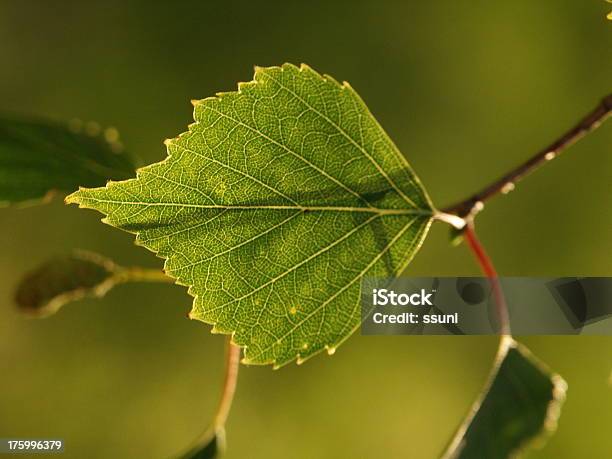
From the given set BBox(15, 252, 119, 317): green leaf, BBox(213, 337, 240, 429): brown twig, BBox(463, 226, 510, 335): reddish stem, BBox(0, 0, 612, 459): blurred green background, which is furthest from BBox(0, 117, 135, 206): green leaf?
BBox(0, 0, 612, 459): blurred green background

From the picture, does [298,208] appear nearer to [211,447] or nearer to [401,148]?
[211,447]

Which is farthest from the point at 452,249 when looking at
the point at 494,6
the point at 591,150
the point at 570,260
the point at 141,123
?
the point at 141,123

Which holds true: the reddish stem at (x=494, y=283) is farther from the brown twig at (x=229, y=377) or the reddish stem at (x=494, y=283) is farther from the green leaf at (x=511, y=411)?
the brown twig at (x=229, y=377)

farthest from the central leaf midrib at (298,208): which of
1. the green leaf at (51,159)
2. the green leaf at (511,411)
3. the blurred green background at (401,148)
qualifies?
the blurred green background at (401,148)

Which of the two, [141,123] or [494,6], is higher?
[494,6]

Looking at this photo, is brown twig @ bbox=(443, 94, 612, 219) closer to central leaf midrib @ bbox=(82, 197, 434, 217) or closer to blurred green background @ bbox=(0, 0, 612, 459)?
central leaf midrib @ bbox=(82, 197, 434, 217)

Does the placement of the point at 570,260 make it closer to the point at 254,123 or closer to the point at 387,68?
the point at 387,68
